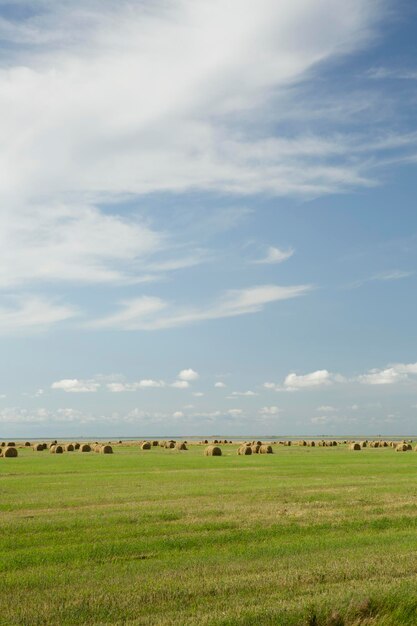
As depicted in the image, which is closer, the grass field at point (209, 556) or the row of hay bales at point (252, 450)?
the grass field at point (209, 556)

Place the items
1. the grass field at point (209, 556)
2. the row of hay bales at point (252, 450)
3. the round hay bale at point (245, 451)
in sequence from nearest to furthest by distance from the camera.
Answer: the grass field at point (209, 556) < the round hay bale at point (245, 451) < the row of hay bales at point (252, 450)

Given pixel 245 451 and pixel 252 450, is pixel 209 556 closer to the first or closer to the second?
pixel 245 451

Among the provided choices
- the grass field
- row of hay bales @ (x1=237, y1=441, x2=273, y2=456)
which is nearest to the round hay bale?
row of hay bales @ (x1=237, y1=441, x2=273, y2=456)

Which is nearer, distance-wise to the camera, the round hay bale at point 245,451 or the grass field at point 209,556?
the grass field at point 209,556

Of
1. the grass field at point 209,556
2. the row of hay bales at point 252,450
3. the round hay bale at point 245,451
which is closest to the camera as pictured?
the grass field at point 209,556

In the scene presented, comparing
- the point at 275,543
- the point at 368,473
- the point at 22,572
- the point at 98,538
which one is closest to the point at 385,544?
the point at 275,543

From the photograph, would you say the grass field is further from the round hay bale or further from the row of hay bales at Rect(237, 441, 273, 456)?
the row of hay bales at Rect(237, 441, 273, 456)

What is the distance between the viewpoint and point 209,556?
14703 millimetres

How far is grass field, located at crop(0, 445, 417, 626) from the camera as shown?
10555 millimetres

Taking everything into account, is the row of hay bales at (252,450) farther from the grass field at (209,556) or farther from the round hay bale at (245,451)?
the grass field at (209,556)

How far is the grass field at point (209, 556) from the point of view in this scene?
10.6 metres

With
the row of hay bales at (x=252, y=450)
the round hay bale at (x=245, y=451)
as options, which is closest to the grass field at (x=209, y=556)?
the round hay bale at (x=245, y=451)

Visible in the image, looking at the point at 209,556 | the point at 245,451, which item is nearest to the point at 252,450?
the point at 245,451

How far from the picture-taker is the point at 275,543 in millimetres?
16109
